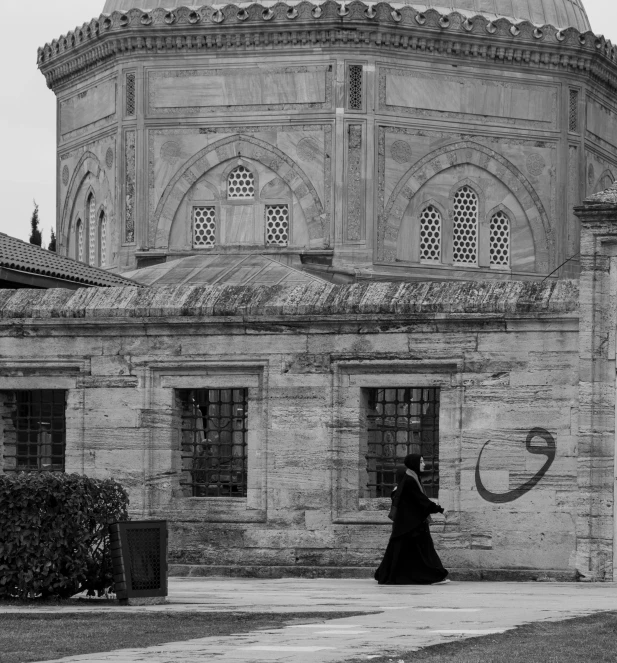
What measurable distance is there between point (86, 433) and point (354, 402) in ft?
8.45

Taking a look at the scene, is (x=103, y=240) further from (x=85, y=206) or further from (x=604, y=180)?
(x=604, y=180)

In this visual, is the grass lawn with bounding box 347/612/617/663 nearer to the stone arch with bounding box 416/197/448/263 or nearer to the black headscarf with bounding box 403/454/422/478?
the black headscarf with bounding box 403/454/422/478

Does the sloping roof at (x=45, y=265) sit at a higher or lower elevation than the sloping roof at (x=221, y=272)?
lower

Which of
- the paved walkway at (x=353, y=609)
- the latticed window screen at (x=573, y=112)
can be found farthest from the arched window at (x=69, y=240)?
the paved walkway at (x=353, y=609)

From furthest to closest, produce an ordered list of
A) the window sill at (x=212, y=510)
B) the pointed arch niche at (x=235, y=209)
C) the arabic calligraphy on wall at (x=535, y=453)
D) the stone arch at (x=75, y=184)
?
the stone arch at (x=75, y=184)
the pointed arch niche at (x=235, y=209)
the window sill at (x=212, y=510)
the arabic calligraphy on wall at (x=535, y=453)

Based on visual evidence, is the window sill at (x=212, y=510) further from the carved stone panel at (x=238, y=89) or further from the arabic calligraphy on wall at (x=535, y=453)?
the carved stone panel at (x=238, y=89)

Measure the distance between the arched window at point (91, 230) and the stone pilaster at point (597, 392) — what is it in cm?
2119

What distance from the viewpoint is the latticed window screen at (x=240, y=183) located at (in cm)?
3438

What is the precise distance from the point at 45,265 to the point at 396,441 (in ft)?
29.7

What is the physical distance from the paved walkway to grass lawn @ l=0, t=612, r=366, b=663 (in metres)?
0.22

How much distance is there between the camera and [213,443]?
1750 cm

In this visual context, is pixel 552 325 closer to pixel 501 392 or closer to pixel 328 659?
pixel 501 392

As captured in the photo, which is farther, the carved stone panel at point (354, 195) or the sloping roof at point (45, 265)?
the carved stone panel at point (354, 195)

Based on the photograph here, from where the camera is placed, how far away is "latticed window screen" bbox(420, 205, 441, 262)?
3444cm
